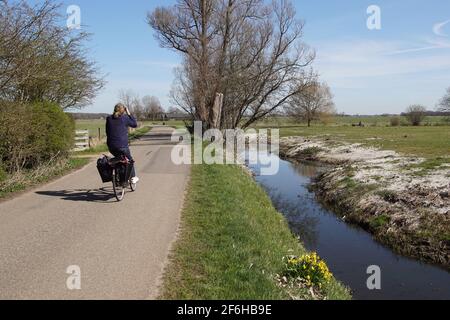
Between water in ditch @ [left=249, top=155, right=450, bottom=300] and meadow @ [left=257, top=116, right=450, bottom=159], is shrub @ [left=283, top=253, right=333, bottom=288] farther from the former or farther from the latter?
meadow @ [left=257, top=116, right=450, bottom=159]

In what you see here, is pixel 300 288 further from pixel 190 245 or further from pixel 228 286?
pixel 190 245

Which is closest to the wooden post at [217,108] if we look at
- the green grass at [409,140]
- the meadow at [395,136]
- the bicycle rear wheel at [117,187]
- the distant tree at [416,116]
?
the meadow at [395,136]

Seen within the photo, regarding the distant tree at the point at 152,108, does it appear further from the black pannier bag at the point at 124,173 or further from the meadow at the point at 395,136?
the black pannier bag at the point at 124,173

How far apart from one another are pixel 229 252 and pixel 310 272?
1.30 meters

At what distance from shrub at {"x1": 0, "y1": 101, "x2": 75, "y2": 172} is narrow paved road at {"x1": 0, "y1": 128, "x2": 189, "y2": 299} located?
1.53 metres

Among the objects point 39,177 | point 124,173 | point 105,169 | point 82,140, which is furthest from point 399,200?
point 82,140

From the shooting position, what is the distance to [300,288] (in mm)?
5590

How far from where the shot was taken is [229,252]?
21.6 feet

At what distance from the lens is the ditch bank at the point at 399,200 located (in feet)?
33.2

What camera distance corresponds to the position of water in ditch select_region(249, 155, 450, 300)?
7.86 m

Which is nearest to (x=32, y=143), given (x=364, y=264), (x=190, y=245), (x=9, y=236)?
(x=9, y=236)

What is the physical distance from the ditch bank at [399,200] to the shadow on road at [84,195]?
685 centimetres

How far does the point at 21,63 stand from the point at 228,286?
862 cm

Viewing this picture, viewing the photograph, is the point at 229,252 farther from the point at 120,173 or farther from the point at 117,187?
the point at 117,187
